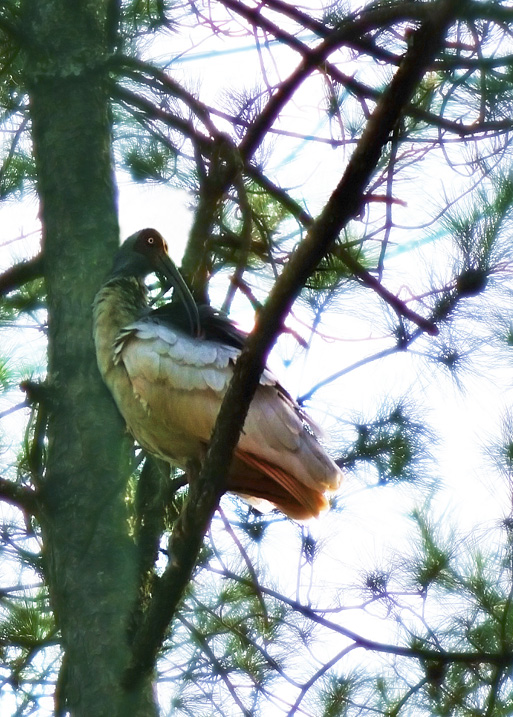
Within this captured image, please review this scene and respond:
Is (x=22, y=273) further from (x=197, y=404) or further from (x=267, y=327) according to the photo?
(x=267, y=327)

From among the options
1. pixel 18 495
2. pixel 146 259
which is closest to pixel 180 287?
pixel 146 259

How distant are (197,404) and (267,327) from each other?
4.92 ft

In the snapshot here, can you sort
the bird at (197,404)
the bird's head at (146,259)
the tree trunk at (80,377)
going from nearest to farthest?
the tree trunk at (80,377), the bird at (197,404), the bird's head at (146,259)

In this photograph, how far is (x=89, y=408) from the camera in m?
3.80

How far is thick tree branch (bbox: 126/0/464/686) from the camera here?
2186 millimetres

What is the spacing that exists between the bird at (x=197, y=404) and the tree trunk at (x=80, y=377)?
0.10 meters

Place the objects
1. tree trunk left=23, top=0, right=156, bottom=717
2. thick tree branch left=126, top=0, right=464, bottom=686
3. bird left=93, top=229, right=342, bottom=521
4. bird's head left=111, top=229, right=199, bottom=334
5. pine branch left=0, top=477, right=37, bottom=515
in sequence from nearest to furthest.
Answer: thick tree branch left=126, top=0, right=464, bottom=686 → tree trunk left=23, top=0, right=156, bottom=717 → pine branch left=0, top=477, right=37, bottom=515 → bird left=93, top=229, right=342, bottom=521 → bird's head left=111, top=229, right=199, bottom=334

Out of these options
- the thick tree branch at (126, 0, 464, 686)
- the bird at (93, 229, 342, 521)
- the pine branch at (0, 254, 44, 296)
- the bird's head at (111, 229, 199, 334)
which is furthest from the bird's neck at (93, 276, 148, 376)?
the thick tree branch at (126, 0, 464, 686)

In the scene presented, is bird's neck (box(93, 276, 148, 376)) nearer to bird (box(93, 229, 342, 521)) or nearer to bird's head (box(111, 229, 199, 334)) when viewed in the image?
bird (box(93, 229, 342, 521))

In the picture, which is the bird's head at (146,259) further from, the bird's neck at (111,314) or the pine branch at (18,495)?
the pine branch at (18,495)

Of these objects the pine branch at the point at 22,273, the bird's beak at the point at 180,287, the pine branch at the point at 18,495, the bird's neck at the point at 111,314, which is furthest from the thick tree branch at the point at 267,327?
the pine branch at the point at 22,273

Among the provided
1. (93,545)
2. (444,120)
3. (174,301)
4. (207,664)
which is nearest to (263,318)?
(93,545)

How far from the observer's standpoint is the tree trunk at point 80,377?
3.25 m

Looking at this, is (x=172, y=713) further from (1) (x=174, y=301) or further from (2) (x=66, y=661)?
(1) (x=174, y=301)
